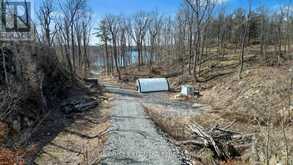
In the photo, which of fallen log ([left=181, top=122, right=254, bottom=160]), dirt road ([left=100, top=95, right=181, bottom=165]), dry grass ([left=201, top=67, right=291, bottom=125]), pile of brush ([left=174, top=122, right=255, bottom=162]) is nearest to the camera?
dirt road ([left=100, top=95, right=181, bottom=165])

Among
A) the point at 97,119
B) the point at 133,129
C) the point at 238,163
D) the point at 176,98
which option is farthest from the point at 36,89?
the point at 238,163

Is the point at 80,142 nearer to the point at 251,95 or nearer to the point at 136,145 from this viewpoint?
the point at 136,145

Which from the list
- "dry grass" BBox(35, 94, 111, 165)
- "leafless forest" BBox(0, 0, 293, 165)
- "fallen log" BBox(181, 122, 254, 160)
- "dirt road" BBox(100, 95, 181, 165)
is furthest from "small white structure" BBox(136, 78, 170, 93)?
"fallen log" BBox(181, 122, 254, 160)

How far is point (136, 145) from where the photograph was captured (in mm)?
10789

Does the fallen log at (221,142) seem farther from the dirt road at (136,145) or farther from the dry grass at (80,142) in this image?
the dry grass at (80,142)

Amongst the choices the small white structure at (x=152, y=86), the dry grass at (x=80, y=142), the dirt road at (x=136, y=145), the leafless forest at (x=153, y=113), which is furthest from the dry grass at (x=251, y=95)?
the dry grass at (x=80, y=142)

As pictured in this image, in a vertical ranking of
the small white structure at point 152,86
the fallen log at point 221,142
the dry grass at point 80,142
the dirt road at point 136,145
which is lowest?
the dry grass at point 80,142

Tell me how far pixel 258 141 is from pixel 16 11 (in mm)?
20462

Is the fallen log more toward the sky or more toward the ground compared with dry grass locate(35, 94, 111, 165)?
more toward the sky

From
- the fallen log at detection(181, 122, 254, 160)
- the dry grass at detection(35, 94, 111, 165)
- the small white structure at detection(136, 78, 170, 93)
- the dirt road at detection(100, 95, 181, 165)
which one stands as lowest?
the dry grass at detection(35, 94, 111, 165)

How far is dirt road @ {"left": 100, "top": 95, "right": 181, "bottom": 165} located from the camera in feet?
30.7

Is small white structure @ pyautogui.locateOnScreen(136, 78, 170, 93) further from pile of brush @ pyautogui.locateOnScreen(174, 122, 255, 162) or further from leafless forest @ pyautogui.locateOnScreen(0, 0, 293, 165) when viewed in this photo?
pile of brush @ pyautogui.locateOnScreen(174, 122, 255, 162)

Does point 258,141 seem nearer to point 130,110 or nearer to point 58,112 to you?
point 130,110

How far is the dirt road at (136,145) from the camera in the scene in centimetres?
935
